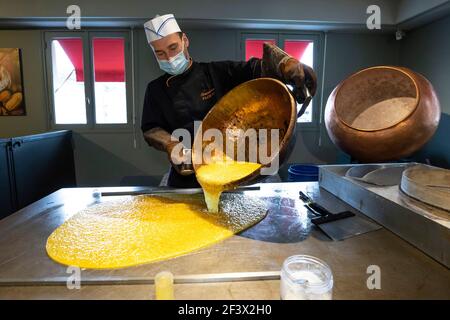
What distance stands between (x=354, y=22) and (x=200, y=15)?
1.83 m

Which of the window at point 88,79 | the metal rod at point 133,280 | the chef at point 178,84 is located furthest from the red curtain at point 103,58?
the metal rod at point 133,280

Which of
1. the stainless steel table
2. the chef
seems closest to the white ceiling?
the chef

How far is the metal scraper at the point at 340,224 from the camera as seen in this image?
873 mm

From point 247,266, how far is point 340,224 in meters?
0.41

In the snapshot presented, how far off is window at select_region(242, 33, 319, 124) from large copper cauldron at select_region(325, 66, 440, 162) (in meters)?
2.34

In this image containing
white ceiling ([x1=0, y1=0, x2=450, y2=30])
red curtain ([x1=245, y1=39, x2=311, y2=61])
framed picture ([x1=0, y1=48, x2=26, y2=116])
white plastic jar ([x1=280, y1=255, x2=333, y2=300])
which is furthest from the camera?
red curtain ([x1=245, y1=39, x2=311, y2=61])

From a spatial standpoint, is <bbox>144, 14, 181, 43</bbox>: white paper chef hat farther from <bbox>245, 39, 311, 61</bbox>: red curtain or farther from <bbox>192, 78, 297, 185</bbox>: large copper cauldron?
<bbox>245, 39, 311, 61</bbox>: red curtain

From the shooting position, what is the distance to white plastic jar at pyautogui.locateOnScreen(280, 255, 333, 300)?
1.85ft

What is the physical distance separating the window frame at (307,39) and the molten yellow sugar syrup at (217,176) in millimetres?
2622

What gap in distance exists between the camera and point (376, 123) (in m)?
1.17

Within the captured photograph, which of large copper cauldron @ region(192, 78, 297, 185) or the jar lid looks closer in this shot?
the jar lid

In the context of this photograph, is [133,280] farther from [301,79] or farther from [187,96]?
[187,96]

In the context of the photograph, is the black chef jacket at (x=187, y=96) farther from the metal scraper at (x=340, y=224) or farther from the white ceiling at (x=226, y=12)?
the white ceiling at (x=226, y=12)
